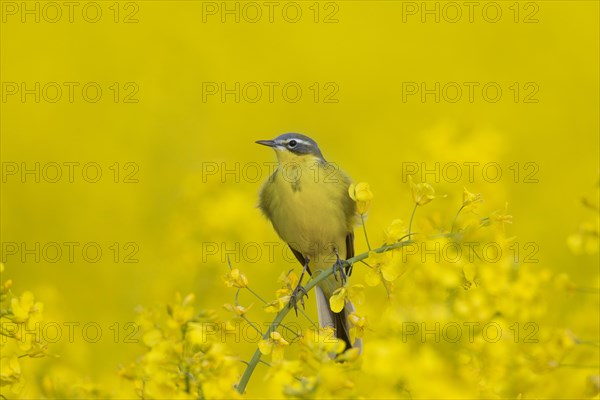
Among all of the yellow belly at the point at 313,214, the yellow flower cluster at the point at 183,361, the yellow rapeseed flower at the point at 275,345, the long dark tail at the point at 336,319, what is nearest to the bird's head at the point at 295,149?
the yellow belly at the point at 313,214

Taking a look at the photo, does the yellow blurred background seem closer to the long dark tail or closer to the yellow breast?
the long dark tail

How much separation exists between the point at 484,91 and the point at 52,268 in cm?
745

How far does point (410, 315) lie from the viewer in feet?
8.39

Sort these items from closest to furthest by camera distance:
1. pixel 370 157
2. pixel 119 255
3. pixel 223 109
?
pixel 119 255 < pixel 370 157 < pixel 223 109

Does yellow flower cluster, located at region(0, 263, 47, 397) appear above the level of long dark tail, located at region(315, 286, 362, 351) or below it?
above

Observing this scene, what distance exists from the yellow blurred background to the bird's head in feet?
1.48

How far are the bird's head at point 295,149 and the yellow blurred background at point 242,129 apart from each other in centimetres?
45

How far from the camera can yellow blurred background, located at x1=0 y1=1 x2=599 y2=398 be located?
570 centimetres

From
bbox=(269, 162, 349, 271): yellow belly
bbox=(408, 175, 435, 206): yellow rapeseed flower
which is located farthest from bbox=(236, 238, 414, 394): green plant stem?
bbox=(269, 162, 349, 271): yellow belly

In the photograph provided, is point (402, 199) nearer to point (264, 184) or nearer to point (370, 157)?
point (264, 184)

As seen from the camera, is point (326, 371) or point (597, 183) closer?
point (326, 371)

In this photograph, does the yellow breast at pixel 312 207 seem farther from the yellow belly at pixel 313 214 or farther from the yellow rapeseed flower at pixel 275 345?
the yellow rapeseed flower at pixel 275 345

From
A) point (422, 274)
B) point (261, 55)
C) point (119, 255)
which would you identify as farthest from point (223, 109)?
point (422, 274)

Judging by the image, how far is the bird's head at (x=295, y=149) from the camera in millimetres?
5297
